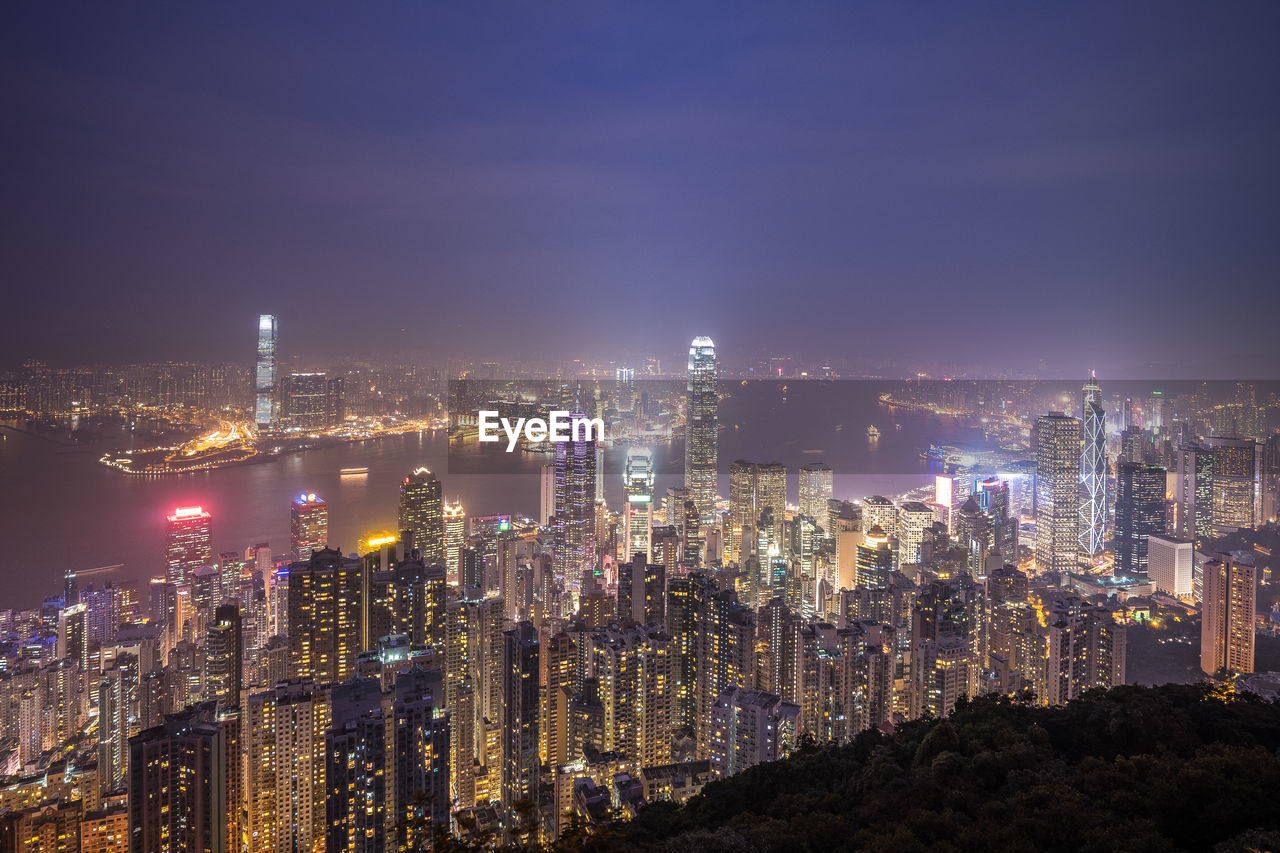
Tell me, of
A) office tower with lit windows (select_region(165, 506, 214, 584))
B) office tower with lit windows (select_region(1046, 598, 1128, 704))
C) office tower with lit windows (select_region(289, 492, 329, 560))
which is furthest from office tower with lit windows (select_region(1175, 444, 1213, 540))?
office tower with lit windows (select_region(165, 506, 214, 584))

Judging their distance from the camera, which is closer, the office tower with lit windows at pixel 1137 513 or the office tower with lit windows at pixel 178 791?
the office tower with lit windows at pixel 178 791

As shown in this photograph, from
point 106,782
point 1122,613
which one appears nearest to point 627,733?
point 106,782

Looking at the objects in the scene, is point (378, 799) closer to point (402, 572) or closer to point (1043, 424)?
point (402, 572)

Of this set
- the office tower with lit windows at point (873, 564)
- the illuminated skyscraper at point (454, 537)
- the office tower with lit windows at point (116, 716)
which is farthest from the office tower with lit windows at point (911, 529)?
the office tower with lit windows at point (116, 716)

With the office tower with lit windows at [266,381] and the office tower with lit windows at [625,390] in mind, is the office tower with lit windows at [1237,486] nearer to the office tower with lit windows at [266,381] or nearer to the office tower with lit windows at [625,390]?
the office tower with lit windows at [625,390]

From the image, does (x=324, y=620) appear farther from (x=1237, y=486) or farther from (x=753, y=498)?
(x=1237, y=486)

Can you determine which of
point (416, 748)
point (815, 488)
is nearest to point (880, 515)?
point (815, 488)
